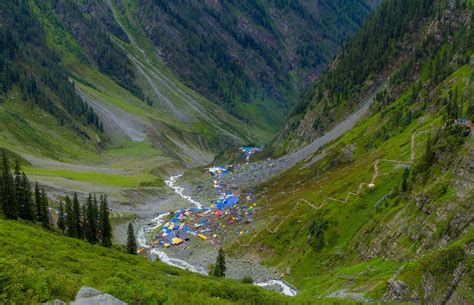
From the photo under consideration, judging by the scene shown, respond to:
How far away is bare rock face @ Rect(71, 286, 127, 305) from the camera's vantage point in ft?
76.5

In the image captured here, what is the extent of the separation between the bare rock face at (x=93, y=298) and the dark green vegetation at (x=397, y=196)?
3417 centimetres

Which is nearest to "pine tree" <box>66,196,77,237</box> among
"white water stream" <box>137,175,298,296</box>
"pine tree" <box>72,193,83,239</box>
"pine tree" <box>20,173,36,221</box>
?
"pine tree" <box>72,193,83,239</box>

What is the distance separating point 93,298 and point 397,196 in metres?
62.3

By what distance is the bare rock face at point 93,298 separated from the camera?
918 inches

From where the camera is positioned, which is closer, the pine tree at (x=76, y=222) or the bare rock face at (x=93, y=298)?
the bare rock face at (x=93, y=298)

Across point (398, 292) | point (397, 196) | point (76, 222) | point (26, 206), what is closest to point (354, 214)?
point (397, 196)

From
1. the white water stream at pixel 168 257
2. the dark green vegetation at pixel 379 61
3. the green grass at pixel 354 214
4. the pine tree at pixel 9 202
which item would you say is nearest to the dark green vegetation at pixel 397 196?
the green grass at pixel 354 214

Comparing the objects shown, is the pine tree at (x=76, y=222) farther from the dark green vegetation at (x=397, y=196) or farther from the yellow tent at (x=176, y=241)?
the dark green vegetation at (x=397, y=196)

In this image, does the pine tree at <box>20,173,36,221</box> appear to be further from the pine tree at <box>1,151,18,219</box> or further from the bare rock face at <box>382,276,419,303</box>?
the bare rock face at <box>382,276,419,303</box>

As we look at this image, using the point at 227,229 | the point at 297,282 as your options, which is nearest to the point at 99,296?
the point at 297,282

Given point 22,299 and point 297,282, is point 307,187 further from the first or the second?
point 22,299

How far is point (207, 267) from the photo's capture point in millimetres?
90750

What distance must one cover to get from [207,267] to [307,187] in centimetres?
3698

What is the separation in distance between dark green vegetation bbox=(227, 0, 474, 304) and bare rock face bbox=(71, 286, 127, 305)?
112 feet
